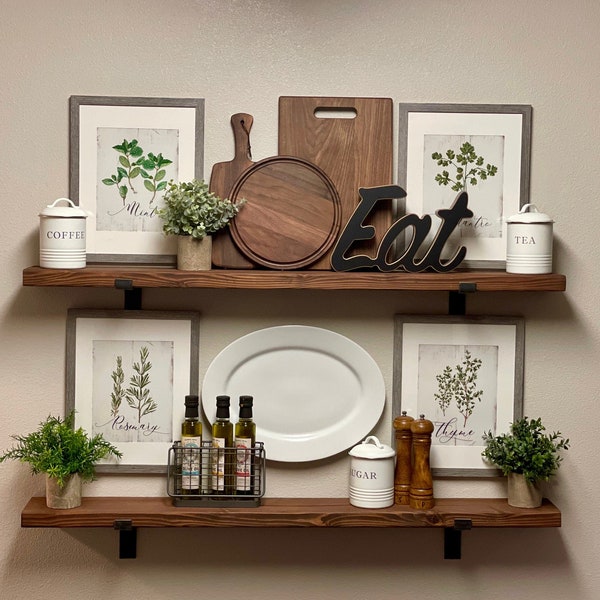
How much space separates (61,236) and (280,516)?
0.71 metres

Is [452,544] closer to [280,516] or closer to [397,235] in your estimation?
[280,516]

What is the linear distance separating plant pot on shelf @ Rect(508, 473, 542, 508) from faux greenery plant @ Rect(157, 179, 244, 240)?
81 cm

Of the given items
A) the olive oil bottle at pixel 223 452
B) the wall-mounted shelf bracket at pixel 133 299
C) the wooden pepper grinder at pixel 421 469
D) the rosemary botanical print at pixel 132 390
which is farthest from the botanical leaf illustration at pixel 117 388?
the wooden pepper grinder at pixel 421 469

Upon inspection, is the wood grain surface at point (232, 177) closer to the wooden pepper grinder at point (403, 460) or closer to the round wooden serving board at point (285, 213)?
the round wooden serving board at point (285, 213)

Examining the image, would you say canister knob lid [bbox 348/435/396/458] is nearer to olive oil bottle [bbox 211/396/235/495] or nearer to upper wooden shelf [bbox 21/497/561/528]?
upper wooden shelf [bbox 21/497/561/528]

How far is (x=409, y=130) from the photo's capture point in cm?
198

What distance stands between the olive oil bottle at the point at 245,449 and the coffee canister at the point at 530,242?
618 millimetres

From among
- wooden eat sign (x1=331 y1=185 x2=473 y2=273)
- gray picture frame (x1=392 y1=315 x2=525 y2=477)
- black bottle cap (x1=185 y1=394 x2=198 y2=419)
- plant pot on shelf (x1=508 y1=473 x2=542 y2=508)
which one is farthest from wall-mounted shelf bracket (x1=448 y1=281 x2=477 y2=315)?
black bottle cap (x1=185 y1=394 x2=198 y2=419)

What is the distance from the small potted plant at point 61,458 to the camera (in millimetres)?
1855

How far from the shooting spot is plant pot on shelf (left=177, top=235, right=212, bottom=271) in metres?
1.88

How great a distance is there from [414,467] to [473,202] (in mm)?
580

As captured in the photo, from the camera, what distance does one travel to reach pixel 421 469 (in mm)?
1934

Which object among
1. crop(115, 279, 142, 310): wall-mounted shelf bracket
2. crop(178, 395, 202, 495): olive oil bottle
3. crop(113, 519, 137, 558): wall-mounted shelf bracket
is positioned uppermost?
crop(115, 279, 142, 310): wall-mounted shelf bracket

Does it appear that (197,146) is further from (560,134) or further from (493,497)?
(493,497)
